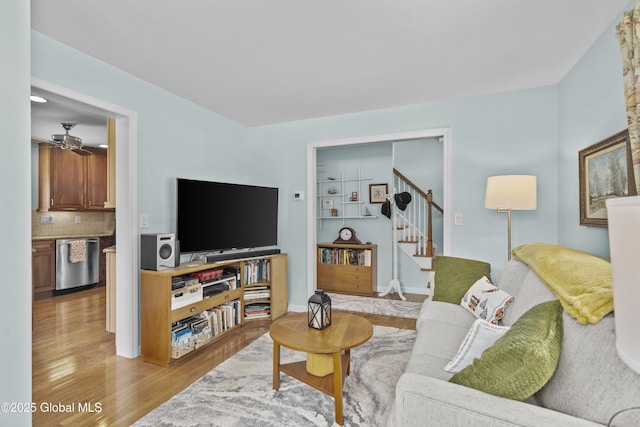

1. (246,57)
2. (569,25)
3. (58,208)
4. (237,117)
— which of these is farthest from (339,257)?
(58,208)

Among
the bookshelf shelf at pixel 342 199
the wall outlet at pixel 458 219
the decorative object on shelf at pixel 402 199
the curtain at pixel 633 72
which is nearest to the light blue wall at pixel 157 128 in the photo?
the bookshelf shelf at pixel 342 199

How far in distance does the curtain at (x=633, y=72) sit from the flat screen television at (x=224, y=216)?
3020 mm

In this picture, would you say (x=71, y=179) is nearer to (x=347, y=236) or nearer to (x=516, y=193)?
(x=347, y=236)

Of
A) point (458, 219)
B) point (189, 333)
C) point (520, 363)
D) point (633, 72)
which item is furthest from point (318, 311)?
point (633, 72)

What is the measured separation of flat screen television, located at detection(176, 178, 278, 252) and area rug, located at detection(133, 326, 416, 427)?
1.17 m

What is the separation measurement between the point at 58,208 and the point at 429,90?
543 centimetres

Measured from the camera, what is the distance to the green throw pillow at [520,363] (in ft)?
3.43

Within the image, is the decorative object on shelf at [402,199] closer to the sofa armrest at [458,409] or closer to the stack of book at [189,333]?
the stack of book at [189,333]

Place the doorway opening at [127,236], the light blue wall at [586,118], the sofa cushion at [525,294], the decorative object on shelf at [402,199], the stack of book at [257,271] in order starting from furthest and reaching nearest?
the decorative object on shelf at [402,199] → the stack of book at [257,271] → the doorway opening at [127,236] → the light blue wall at [586,118] → the sofa cushion at [525,294]

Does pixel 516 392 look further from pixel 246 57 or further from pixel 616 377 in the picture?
pixel 246 57

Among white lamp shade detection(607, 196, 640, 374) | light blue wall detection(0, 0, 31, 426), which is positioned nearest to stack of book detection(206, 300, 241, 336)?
light blue wall detection(0, 0, 31, 426)

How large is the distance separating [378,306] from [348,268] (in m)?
0.91

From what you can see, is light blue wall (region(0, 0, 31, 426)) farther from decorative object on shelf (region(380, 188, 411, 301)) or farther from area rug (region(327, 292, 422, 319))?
decorative object on shelf (region(380, 188, 411, 301))

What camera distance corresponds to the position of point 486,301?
2.15 metres
